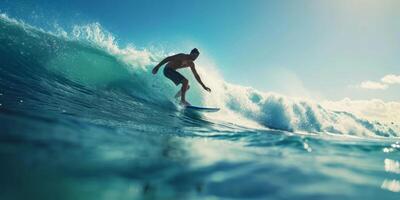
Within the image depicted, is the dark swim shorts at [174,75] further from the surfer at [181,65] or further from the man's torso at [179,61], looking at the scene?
the man's torso at [179,61]

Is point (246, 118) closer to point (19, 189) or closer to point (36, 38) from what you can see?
point (36, 38)

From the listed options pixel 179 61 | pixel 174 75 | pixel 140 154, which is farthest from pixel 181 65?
pixel 140 154

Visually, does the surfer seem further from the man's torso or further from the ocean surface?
the ocean surface

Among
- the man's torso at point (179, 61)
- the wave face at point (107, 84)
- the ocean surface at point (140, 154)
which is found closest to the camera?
the ocean surface at point (140, 154)

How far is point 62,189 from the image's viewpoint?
4051mm

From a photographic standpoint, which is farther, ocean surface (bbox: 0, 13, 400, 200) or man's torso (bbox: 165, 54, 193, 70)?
man's torso (bbox: 165, 54, 193, 70)

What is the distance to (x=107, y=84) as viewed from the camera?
11.4 m

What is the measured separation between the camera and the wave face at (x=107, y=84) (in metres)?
8.52

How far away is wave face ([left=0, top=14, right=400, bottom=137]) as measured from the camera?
27.9 ft

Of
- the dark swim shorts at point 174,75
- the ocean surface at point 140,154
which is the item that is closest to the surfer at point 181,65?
the dark swim shorts at point 174,75

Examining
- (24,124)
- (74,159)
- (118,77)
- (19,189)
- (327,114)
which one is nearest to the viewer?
(19,189)

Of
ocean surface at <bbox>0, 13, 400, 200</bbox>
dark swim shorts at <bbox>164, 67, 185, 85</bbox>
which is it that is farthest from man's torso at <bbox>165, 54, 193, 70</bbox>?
ocean surface at <bbox>0, 13, 400, 200</bbox>

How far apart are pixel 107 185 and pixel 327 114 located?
1592cm

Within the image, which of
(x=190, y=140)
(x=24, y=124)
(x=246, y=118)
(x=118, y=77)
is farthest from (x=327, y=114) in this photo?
(x=24, y=124)
